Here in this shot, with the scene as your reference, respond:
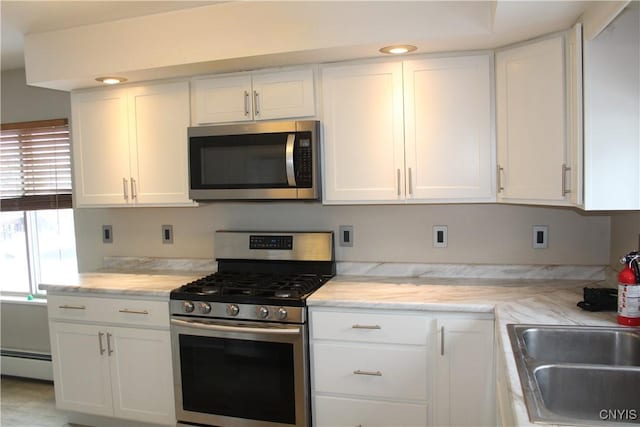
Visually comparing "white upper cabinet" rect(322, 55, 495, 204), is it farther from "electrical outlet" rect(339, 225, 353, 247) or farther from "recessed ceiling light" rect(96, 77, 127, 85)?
"recessed ceiling light" rect(96, 77, 127, 85)

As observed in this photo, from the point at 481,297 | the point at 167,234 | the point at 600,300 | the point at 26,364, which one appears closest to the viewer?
the point at 600,300

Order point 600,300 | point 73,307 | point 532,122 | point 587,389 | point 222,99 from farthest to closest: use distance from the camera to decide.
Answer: point 73,307, point 222,99, point 532,122, point 600,300, point 587,389

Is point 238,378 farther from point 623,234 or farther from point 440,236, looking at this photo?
point 623,234

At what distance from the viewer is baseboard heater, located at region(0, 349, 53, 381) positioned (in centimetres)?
378

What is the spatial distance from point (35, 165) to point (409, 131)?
9.47 feet

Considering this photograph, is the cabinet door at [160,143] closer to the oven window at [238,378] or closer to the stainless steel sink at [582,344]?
the oven window at [238,378]

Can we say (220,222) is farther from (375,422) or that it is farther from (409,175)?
(375,422)

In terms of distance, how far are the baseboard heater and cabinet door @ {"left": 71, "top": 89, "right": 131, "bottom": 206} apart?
151 centimetres

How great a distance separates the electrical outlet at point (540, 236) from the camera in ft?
8.70

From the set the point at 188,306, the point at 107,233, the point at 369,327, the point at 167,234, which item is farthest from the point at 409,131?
the point at 107,233

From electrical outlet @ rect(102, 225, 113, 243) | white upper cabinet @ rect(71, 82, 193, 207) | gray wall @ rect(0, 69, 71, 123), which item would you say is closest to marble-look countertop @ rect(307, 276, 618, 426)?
white upper cabinet @ rect(71, 82, 193, 207)

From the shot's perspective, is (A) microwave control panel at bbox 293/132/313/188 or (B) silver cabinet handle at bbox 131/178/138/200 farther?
(B) silver cabinet handle at bbox 131/178/138/200

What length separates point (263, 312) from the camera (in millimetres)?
2441

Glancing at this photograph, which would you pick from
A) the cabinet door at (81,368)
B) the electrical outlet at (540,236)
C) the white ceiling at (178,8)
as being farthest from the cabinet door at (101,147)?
the electrical outlet at (540,236)
